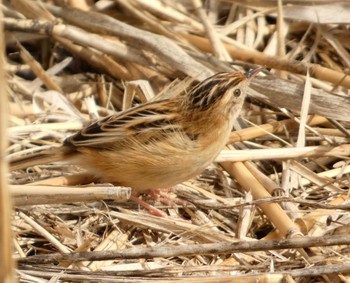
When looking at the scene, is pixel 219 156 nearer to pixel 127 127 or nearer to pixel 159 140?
pixel 159 140

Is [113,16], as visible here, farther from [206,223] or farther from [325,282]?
[325,282]

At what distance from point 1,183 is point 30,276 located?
47.3 inches

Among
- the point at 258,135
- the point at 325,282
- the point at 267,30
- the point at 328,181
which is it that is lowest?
the point at 325,282

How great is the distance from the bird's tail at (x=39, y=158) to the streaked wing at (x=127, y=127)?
0.07 metres

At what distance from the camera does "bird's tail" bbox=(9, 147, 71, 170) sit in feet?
14.2

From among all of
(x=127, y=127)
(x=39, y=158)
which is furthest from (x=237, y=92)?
(x=39, y=158)

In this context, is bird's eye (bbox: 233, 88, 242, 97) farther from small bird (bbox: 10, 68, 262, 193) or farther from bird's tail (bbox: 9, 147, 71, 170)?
bird's tail (bbox: 9, 147, 71, 170)

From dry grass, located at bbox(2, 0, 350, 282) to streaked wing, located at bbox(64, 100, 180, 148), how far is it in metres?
0.27

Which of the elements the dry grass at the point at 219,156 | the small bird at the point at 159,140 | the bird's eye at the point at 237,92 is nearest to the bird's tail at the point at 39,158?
the small bird at the point at 159,140

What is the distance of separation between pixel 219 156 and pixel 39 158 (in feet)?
3.23

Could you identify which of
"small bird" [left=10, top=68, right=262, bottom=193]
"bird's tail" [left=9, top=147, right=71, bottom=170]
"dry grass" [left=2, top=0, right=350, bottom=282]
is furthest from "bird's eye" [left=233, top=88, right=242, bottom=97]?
"bird's tail" [left=9, top=147, right=71, bottom=170]

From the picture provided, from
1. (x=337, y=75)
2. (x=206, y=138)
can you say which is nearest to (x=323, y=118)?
(x=337, y=75)

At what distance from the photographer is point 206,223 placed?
4164 millimetres

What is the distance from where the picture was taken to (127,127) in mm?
4312
